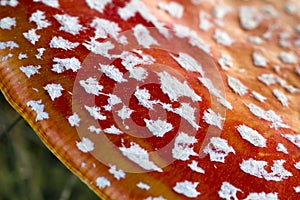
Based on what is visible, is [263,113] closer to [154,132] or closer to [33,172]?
[154,132]

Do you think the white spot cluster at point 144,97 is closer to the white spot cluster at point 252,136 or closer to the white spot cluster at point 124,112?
the white spot cluster at point 124,112

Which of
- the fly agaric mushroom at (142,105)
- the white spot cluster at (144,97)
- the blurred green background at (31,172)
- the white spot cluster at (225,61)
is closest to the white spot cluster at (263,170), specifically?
the fly agaric mushroom at (142,105)

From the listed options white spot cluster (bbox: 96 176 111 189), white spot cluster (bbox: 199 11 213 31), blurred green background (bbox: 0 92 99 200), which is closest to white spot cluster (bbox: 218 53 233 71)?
white spot cluster (bbox: 199 11 213 31)

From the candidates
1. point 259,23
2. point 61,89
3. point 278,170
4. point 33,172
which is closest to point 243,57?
point 259,23

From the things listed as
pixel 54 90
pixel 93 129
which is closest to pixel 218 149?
pixel 93 129

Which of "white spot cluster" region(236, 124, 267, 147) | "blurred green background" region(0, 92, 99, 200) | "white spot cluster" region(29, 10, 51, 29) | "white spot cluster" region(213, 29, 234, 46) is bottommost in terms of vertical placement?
"blurred green background" region(0, 92, 99, 200)

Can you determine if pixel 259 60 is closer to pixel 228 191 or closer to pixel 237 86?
pixel 237 86

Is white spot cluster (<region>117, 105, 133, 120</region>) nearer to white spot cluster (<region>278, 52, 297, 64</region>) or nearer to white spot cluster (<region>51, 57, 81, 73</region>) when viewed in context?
white spot cluster (<region>51, 57, 81, 73</region>)
